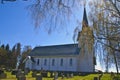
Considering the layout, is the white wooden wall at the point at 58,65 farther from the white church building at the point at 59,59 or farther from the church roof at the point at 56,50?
the church roof at the point at 56,50

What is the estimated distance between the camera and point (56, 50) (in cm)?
7856

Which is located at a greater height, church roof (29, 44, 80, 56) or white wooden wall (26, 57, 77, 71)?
church roof (29, 44, 80, 56)

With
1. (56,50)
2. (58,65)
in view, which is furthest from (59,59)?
(56,50)

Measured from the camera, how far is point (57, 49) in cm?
7869

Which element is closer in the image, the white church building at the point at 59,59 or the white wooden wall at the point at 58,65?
the white church building at the point at 59,59

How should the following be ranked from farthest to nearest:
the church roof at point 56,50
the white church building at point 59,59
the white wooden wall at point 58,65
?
the church roof at point 56,50 → the white wooden wall at point 58,65 → the white church building at point 59,59

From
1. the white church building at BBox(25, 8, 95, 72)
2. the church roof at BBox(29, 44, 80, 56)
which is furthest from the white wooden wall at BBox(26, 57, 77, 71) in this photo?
the church roof at BBox(29, 44, 80, 56)

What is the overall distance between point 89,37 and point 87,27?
100cm

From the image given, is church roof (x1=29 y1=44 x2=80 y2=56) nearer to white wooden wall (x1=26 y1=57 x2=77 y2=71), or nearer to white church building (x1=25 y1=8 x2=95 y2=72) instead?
white church building (x1=25 y1=8 x2=95 y2=72)

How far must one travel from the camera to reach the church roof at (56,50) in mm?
73031

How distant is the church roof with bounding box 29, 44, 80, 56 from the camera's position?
73.0m

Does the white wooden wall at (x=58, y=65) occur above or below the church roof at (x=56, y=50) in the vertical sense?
below

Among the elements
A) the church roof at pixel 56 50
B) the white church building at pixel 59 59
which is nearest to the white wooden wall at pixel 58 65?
the white church building at pixel 59 59

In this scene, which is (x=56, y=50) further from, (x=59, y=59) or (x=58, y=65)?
(x=58, y=65)
